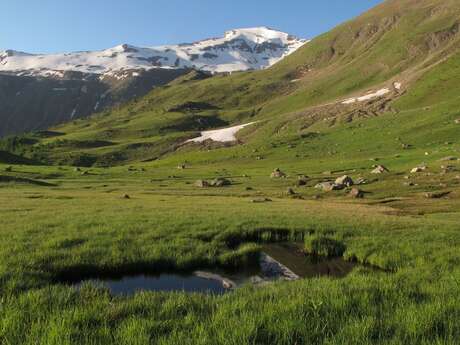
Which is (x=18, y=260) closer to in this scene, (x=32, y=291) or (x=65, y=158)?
(x=32, y=291)

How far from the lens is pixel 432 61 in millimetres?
167000

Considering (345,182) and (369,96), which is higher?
(369,96)

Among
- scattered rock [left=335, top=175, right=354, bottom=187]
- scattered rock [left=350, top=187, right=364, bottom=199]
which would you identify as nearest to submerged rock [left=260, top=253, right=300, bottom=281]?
scattered rock [left=350, top=187, right=364, bottom=199]

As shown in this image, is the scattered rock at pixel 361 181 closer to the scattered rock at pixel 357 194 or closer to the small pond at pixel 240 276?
the scattered rock at pixel 357 194

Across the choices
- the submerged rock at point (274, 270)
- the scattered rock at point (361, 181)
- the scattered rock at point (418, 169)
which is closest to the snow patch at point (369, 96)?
the scattered rock at point (418, 169)

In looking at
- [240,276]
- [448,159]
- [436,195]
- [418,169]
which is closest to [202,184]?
[418,169]

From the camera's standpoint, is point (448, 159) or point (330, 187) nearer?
point (330, 187)

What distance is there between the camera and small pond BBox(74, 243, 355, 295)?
49.0ft

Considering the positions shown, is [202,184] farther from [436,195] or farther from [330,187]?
[436,195]

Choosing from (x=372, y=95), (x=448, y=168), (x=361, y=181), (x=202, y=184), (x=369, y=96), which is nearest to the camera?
(x=448, y=168)

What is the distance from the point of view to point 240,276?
17.2 meters

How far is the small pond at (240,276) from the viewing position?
14938 millimetres

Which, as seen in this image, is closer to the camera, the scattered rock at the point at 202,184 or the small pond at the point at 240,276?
the small pond at the point at 240,276

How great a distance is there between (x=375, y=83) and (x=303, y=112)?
127 feet
